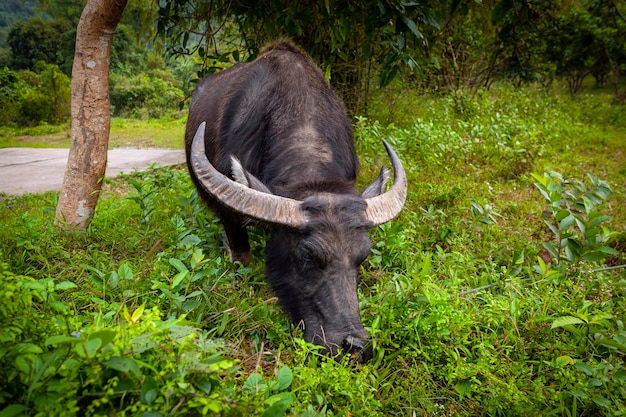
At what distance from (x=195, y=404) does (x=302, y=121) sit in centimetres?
221

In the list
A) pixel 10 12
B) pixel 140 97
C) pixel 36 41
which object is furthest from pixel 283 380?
pixel 10 12

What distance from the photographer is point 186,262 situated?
258 centimetres

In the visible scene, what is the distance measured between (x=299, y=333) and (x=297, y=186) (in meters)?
0.88

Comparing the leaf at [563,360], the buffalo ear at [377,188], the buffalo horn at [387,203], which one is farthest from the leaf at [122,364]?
the leaf at [563,360]

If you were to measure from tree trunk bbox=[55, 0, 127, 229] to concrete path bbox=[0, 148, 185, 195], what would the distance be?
63.1 inches

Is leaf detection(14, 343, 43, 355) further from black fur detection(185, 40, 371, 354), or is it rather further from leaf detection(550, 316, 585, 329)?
leaf detection(550, 316, 585, 329)

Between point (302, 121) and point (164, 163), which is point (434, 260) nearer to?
point (302, 121)

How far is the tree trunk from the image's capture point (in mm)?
2961

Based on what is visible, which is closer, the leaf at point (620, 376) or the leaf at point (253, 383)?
the leaf at point (253, 383)

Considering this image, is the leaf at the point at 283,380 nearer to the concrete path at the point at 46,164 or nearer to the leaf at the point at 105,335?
the leaf at the point at 105,335

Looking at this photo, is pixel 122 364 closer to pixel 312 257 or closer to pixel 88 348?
pixel 88 348

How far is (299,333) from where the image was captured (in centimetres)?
213

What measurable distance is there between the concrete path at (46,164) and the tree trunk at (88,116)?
1.60 meters

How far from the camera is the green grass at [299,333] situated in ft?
3.74
